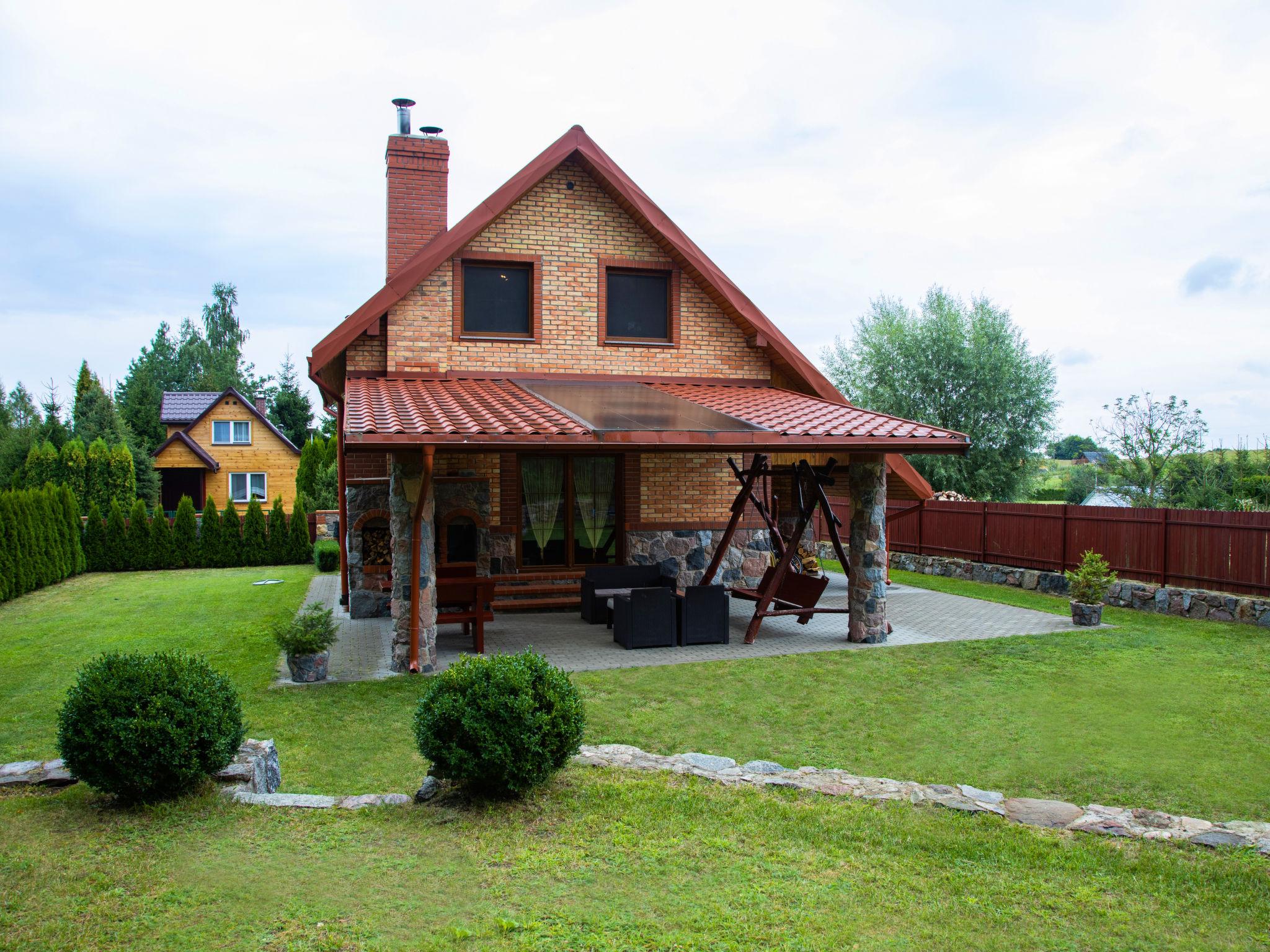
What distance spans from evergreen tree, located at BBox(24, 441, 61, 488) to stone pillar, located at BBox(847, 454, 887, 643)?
82.4ft

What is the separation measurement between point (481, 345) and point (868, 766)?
323 inches

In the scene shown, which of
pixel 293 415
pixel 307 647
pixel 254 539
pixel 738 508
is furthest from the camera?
pixel 293 415

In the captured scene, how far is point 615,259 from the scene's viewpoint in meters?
13.1

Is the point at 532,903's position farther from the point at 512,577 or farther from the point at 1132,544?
the point at 1132,544

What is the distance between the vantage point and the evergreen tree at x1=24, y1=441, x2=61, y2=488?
2625 centimetres

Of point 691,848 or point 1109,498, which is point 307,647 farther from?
point 1109,498

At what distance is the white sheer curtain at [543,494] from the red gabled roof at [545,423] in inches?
57.5

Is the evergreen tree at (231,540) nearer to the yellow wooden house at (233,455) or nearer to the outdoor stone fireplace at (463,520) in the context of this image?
the outdoor stone fireplace at (463,520)

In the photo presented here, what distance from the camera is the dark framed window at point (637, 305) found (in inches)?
520

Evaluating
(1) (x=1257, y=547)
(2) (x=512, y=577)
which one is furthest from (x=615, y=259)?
(1) (x=1257, y=547)

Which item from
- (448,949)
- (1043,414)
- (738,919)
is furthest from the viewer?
(1043,414)

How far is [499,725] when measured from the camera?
5.00 m

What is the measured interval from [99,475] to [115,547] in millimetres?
8571

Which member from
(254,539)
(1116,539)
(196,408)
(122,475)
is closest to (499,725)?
(1116,539)
